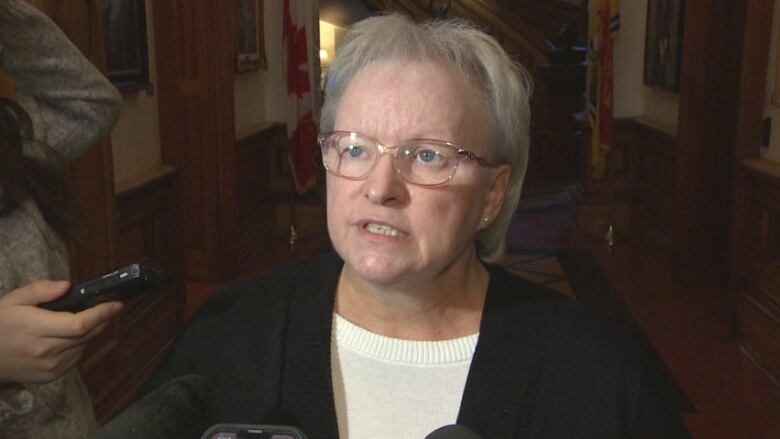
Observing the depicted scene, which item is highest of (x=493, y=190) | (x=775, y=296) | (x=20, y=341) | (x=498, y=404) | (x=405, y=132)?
(x=405, y=132)

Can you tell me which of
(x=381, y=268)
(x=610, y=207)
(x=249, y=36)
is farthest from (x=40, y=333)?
(x=610, y=207)

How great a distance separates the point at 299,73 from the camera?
6.50 metres

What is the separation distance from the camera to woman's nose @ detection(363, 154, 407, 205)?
1.17 metres

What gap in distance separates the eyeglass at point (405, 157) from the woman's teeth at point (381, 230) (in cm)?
7

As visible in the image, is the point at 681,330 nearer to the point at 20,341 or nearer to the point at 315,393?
the point at 315,393

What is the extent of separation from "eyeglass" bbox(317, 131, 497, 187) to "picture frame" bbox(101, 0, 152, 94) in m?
2.67

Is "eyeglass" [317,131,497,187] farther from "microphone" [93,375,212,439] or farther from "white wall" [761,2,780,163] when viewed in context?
"white wall" [761,2,780,163]

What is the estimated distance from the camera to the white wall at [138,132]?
155 inches

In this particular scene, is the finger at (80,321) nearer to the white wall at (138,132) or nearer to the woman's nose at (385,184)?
the woman's nose at (385,184)

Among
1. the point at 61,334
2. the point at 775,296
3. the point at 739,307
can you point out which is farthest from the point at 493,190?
the point at 739,307

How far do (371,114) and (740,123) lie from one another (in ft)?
11.4

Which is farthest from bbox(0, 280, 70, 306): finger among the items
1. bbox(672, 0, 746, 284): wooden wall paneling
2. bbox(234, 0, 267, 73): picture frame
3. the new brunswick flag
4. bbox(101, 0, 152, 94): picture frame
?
the new brunswick flag

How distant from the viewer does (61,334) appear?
103 cm

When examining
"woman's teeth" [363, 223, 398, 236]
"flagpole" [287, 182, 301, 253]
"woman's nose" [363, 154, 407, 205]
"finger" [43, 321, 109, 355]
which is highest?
"woman's nose" [363, 154, 407, 205]
